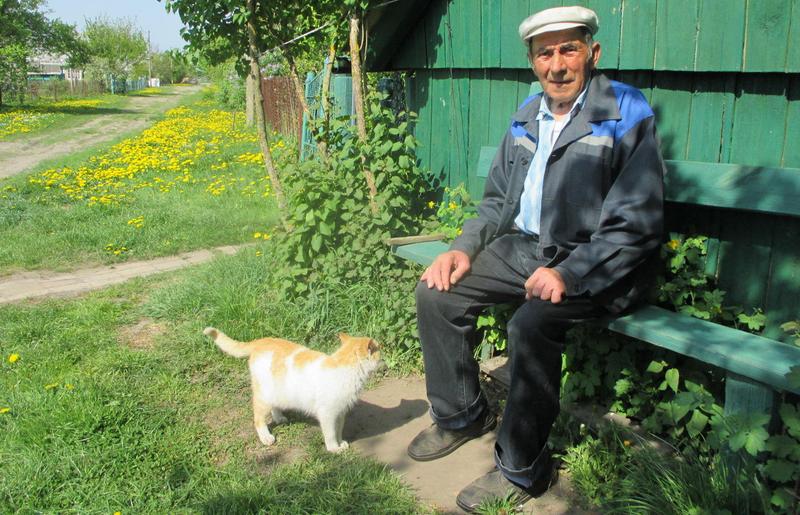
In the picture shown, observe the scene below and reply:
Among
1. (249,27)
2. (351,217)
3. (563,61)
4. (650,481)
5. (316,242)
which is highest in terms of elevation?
(249,27)

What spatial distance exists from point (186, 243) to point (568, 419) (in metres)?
5.00

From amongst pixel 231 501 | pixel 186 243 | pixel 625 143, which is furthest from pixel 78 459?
pixel 186 243

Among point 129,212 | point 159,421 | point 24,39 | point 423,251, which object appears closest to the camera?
point 159,421

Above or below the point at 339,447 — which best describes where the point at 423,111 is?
above

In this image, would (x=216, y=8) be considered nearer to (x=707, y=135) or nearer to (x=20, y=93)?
(x=707, y=135)

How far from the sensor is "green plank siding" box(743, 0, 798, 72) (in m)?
2.66

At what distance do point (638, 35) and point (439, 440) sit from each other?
2213 mm

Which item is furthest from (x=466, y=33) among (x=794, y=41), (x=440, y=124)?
(x=794, y=41)

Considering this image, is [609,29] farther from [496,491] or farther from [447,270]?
[496,491]

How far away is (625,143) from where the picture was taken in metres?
2.66

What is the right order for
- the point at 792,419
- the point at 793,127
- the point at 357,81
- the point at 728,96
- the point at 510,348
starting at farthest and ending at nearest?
the point at 357,81
the point at 728,96
the point at 793,127
the point at 510,348
the point at 792,419

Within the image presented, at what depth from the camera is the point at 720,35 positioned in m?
2.89

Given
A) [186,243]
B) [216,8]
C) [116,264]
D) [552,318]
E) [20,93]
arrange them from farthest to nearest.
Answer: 1. [20,93]
2. [186,243]
3. [116,264]
4. [216,8]
5. [552,318]

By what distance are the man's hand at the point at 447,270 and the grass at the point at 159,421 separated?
2.91 feet
